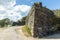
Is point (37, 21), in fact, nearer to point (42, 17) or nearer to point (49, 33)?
point (42, 17)

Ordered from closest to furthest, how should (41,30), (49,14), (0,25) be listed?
1. (41,30)
2. (49,14)
3. (0,25)

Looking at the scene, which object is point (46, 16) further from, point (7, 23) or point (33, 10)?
point (7, 23)

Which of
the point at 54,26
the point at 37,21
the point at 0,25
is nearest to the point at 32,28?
the point at 37,21

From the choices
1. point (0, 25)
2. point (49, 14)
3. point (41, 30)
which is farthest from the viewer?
point (0, 25)

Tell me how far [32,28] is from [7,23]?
39.2 feet

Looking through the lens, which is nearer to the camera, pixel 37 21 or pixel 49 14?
pixel 37 21

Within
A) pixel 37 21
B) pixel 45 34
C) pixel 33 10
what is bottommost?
pixel 45 34

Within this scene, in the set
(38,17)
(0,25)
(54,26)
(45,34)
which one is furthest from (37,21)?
(0,25)

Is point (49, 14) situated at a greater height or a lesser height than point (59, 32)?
greater

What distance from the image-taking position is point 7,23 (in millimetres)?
25750

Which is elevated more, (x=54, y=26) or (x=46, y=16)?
(x=46, y=16)

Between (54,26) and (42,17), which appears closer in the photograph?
(42,17)

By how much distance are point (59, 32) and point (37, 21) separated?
2.83 meters

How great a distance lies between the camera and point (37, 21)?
14.4m
